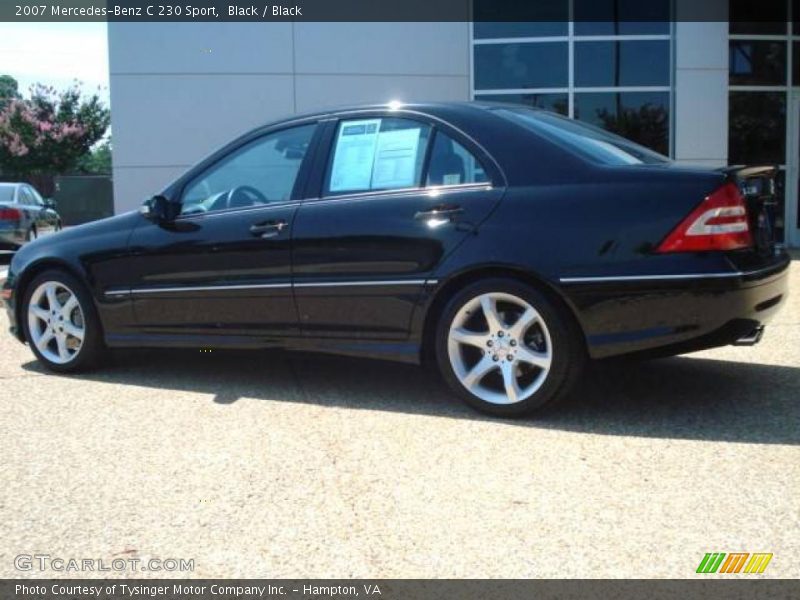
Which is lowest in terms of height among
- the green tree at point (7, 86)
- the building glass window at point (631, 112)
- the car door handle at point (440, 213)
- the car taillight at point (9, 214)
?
the car taillight at point (9, 214)

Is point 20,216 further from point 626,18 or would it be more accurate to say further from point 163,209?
point 163,209

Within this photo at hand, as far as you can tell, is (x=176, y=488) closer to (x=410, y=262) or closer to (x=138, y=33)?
(x=410, y=262)

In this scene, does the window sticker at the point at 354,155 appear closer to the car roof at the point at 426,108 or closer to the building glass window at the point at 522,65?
the car roof at the point at 426,108

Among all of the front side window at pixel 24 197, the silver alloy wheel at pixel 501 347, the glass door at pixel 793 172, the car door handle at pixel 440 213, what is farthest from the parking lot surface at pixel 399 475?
the front side window at pixel 24 197

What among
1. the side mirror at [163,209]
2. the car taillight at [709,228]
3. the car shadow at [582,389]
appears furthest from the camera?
the side mirror at [163,209]

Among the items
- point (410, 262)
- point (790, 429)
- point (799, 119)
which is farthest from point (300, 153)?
point (799, 119)

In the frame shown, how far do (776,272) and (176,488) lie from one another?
2886 millimetres

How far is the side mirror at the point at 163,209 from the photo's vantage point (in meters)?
5.04

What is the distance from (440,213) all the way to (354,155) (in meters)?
0.72

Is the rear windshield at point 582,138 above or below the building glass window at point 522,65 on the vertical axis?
below

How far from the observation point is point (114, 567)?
8.84 ft

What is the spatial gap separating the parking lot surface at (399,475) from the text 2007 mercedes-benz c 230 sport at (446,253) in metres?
0.37

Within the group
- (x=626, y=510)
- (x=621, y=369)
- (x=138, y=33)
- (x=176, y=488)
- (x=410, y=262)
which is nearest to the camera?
(x=626, y=510)

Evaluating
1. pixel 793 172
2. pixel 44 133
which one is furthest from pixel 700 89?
pixel 44 133
